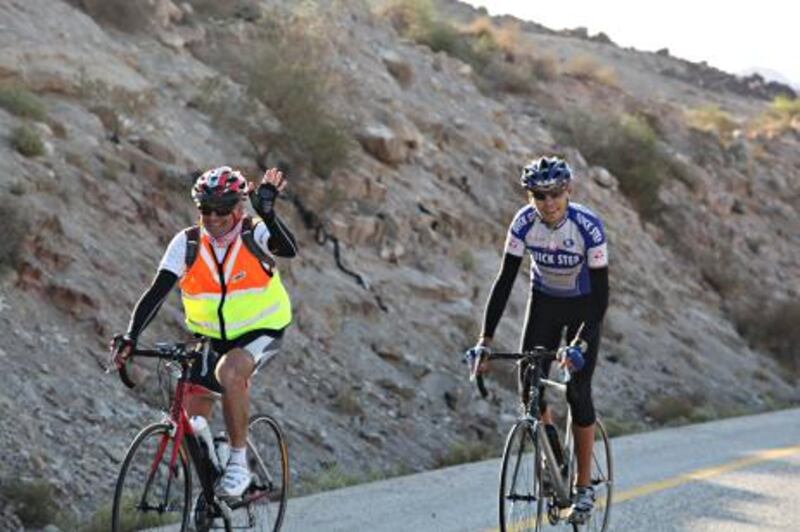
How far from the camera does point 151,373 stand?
1180 cm

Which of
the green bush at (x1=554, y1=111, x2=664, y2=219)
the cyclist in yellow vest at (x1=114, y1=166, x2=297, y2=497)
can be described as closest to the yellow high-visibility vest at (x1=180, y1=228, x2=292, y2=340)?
the cyclist in yellow vest at (x1=114, y1=166, x2=297, y2=497)

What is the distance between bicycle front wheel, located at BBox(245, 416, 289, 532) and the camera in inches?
289

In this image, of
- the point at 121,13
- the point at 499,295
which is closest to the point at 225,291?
the point at 499,295

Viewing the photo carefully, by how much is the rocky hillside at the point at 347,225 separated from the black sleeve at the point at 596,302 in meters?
3.71

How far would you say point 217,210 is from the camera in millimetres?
6895

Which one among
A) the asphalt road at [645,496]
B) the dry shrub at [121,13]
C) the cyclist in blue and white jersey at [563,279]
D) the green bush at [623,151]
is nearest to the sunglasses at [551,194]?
the cyclist in blue and white jersey at [563,279]

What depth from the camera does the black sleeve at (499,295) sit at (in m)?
7.68

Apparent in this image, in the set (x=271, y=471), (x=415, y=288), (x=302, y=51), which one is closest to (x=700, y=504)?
(x=271, y=471)

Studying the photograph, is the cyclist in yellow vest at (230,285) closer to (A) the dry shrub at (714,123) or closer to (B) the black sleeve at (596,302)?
(B) the black sleeve at (596,302)

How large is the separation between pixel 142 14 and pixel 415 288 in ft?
19.5

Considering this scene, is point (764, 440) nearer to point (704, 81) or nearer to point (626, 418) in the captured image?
point (626, 418)

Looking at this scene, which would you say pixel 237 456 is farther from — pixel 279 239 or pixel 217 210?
pixel 217 210

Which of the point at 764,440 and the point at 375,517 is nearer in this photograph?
the point at 375,517

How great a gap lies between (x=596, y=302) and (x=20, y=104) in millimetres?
8702
